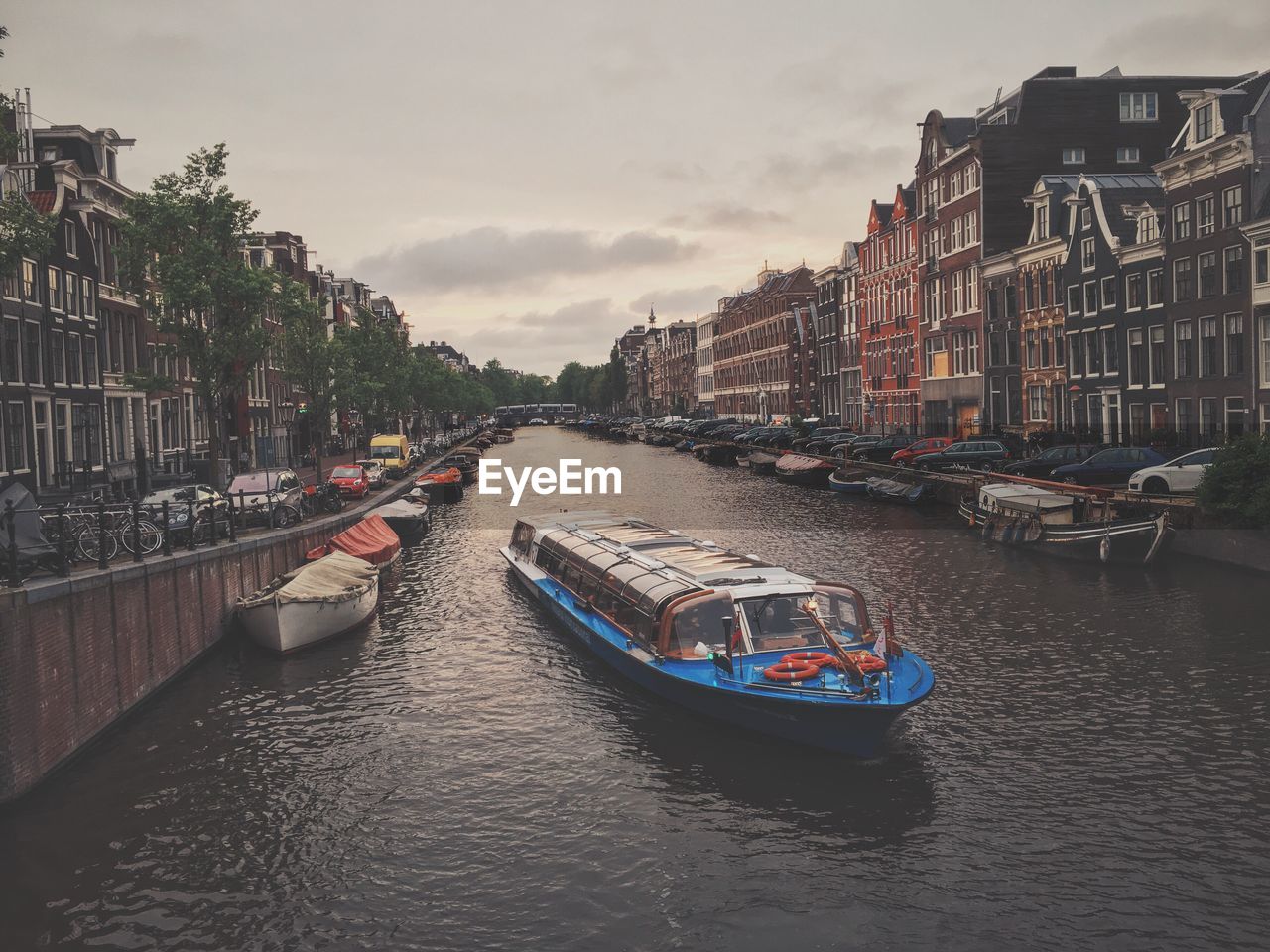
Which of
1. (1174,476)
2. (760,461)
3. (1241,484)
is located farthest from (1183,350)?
(760,461)

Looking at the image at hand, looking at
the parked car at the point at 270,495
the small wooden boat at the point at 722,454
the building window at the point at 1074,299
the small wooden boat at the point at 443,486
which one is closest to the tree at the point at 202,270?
the parked car at the point at 270,495

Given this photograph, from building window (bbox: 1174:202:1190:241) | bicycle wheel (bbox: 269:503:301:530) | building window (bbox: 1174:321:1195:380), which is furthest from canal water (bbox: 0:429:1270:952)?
building window (bbox: 1174:202:1190:241)

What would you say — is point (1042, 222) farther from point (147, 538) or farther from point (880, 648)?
point (147, 538)

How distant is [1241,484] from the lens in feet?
114

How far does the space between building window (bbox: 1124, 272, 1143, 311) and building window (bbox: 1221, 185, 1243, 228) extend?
8213 millimetres

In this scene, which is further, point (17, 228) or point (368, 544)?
point (368, 544)

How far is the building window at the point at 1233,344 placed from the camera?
163 feet

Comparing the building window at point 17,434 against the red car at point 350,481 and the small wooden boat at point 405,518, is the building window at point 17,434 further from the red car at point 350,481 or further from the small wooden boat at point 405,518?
the small wooden boat at point 405,518

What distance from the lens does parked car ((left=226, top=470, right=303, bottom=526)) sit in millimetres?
38156

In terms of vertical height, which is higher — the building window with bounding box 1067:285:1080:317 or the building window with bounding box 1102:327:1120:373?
the building window with bounding box 1067:285:1080:317

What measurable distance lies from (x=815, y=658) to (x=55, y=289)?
4269cm

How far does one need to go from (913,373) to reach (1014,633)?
69.3 metres

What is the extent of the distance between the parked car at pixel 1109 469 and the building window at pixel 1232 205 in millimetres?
11466

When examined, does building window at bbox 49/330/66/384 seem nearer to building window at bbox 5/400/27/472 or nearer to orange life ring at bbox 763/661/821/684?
building window at bbox 5/400/27/472
